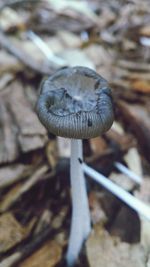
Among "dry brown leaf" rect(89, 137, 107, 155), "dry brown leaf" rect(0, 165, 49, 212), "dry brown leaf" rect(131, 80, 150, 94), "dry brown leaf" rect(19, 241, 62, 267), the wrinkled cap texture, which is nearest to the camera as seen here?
the wrinkled cap texture

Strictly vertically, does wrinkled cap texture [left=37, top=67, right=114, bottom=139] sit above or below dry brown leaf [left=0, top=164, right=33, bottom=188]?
above

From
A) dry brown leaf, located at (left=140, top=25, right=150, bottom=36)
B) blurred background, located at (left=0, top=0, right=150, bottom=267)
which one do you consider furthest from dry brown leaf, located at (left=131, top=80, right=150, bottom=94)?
dry brown leaf, located at (left=140, top=25, right=150, bottom=36)

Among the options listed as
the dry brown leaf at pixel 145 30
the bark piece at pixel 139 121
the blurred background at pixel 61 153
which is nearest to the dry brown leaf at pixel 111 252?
the blurred background at pixel 61 153

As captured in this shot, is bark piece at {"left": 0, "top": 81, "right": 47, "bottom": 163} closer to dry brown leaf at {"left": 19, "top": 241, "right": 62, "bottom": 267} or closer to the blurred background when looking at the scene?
the blurred background

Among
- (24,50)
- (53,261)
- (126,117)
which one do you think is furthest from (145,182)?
(24,50)

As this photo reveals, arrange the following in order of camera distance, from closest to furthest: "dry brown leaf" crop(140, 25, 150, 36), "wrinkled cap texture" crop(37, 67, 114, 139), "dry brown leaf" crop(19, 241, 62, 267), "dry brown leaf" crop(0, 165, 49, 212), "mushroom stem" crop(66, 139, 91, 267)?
"wrinkled cap texture" crop(37, 67, 114, 139) < "mushroom stem" crop(66, 139, 91, 267) < "dry brown leaf" crop(19, 241, 62, 267) < "dry brown leaf" crop(0, 165, 49, 212) < "dry brown leaf" crop(140, 25, 150, 36)

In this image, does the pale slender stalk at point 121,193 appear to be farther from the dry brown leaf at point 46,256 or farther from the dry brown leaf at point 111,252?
the dry brown leaf at point 46,256
